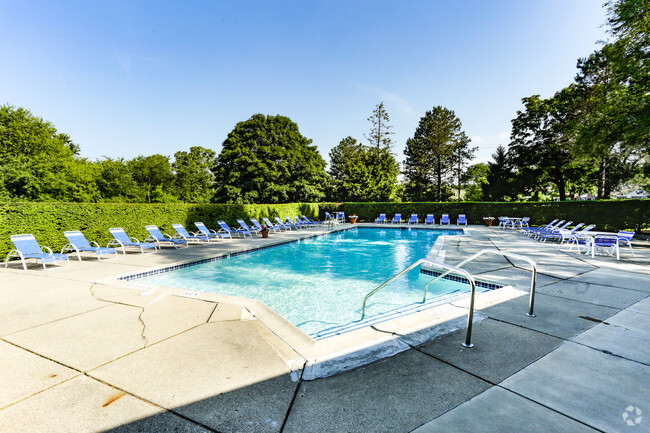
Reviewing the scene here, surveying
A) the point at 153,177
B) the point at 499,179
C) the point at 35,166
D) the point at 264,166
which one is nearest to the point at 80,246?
the point at 264,166

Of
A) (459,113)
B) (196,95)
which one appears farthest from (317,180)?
(459,113)

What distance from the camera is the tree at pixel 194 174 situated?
46250 millimetres

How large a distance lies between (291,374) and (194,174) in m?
52.3

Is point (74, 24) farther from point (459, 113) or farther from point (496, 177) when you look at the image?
point (496, 177)

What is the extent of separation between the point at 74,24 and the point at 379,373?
2121 centimetres

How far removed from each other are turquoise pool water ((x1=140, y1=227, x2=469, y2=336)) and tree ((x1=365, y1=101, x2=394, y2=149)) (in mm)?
26583

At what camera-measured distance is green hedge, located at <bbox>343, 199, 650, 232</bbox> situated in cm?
1411

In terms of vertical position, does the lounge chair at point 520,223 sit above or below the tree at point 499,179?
below

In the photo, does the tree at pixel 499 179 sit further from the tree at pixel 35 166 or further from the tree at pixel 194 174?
the tree at pixel 35 166

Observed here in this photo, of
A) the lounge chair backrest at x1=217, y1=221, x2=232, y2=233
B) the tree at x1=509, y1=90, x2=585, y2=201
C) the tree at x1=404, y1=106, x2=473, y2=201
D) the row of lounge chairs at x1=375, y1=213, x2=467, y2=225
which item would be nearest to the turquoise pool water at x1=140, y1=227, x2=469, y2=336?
the lounge chair backrest at x1=217, y1=221, x2=232, y2=233

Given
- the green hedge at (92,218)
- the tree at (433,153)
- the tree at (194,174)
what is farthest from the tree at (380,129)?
the tree at (194,174)

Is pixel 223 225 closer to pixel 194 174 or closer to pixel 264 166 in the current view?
pixel 264 166

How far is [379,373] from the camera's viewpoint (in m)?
2.36

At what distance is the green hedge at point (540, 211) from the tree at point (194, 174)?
3182cm
